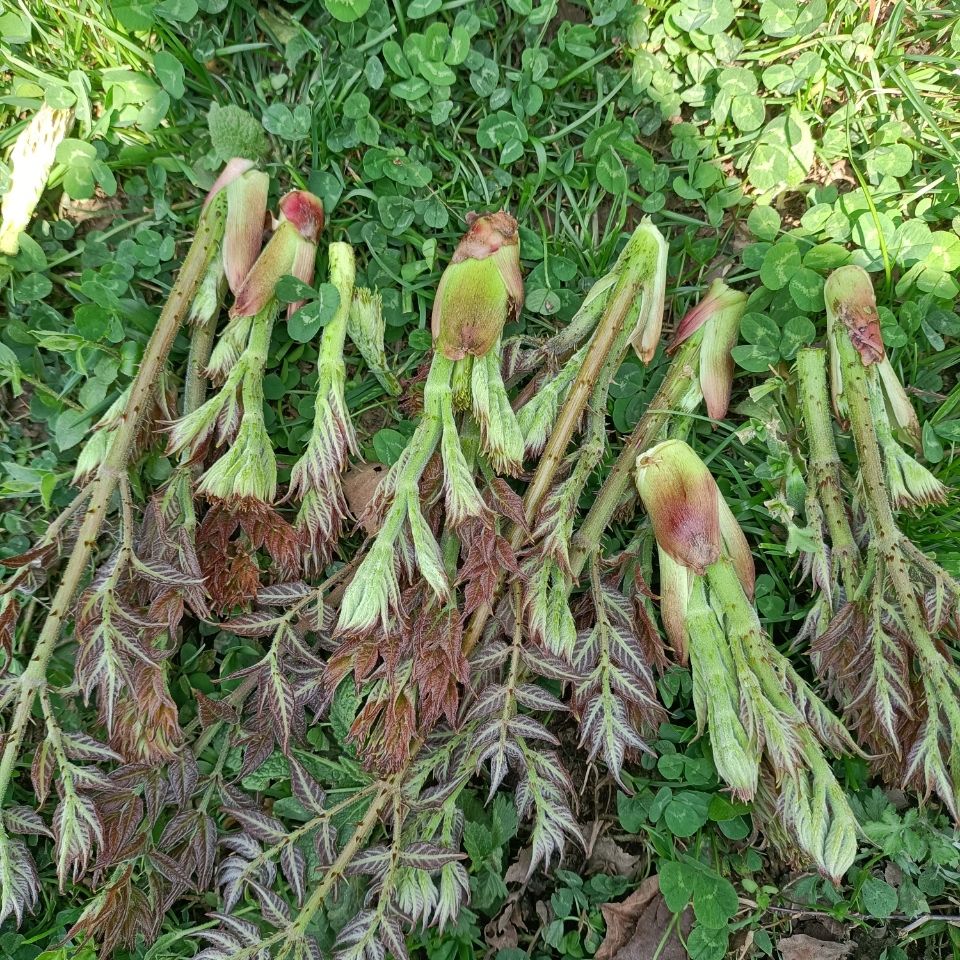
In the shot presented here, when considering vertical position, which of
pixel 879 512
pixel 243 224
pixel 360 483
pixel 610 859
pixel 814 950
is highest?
pixel 243 224

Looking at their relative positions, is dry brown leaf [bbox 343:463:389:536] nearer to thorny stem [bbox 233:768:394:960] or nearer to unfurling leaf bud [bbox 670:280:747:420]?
thorny stem [bbox 233:768:394:960]

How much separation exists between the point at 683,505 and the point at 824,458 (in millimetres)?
460

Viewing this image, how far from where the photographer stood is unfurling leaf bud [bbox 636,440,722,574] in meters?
1.99

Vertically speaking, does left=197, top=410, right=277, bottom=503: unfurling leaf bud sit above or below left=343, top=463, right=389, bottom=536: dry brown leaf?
above

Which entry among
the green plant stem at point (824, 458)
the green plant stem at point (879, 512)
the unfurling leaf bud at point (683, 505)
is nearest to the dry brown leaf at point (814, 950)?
the green plant stem at point (879, 512)

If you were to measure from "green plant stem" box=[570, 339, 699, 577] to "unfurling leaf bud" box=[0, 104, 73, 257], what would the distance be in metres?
1.89

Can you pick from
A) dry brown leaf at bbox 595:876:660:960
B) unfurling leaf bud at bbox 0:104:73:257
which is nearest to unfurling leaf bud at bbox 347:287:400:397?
unfurling leaf bud at bbox 0:104:73:257

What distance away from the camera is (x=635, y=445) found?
2186 millimetres

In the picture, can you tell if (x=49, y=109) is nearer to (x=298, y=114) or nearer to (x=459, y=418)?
(x=298, y=114)

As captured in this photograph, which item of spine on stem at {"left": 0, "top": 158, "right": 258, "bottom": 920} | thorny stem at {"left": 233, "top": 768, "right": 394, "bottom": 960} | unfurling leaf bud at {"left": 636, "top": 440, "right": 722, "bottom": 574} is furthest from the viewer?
unfurling leaf bud at {"left": 636, "top": 440, "right": 722, "bottom": 574}

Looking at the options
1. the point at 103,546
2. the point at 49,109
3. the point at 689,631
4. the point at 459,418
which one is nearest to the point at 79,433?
the point at 103,546

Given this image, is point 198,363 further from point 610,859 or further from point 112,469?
point 610,859

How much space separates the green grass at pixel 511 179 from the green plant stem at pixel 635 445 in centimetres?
12

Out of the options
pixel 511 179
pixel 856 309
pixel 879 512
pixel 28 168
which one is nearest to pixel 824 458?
pixel 879 512
